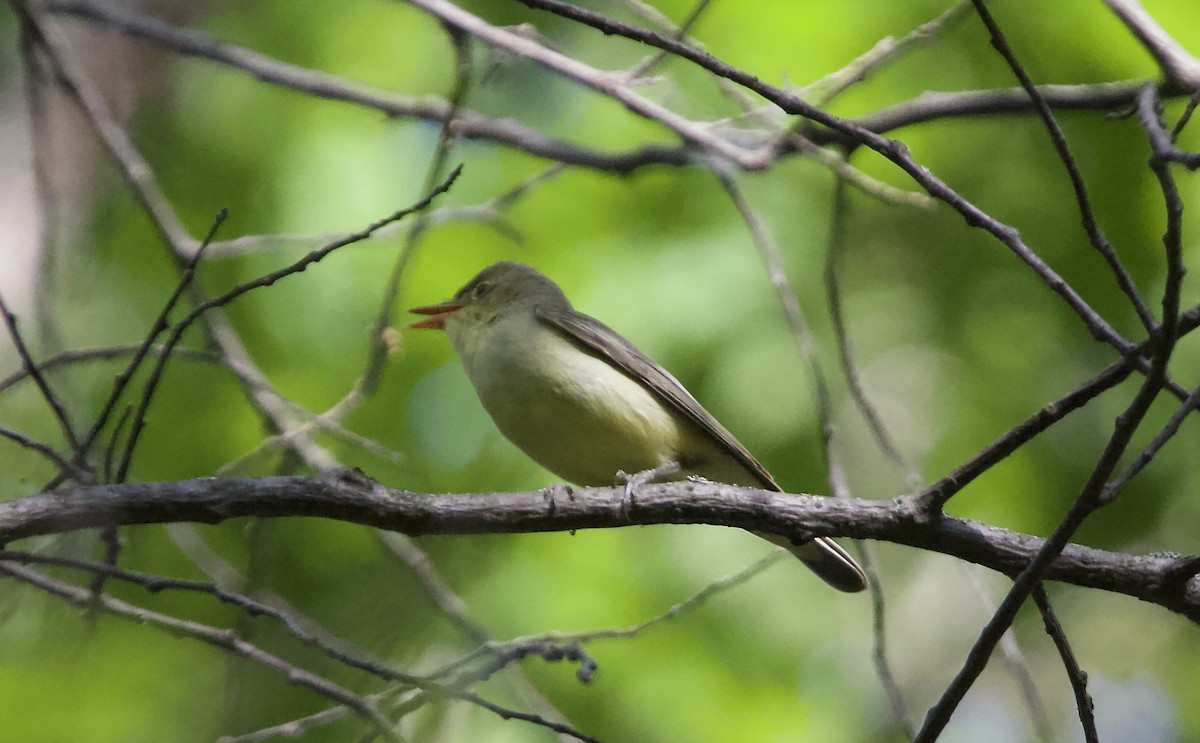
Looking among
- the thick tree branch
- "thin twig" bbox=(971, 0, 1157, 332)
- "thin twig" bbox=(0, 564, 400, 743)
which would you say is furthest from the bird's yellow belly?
"thin twig" bbox=(971, 0, 1157, 332)

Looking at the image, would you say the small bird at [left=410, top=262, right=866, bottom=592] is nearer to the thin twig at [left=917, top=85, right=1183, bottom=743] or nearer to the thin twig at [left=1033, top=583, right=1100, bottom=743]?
the thin twig at [left=1033, top=583, right=1100, bottom=743]

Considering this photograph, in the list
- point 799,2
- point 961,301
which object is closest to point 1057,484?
point 961,301

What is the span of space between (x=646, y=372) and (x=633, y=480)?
0.63 m

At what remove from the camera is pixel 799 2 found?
555 centimetres

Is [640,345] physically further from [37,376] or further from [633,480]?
[37,376]

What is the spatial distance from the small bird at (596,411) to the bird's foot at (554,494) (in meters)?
0.96

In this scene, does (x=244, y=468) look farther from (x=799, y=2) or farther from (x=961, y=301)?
(x=961, y=301)

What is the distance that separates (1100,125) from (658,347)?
7.55 feet

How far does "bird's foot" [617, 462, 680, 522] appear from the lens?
3.16 meters

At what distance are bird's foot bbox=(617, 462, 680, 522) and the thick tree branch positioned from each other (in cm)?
1

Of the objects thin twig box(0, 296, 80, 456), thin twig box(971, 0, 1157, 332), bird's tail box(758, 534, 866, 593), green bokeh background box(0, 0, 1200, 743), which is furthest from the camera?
green bokeh background box(0, 0, 1200, 743)

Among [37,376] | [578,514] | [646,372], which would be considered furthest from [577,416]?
[37,376]

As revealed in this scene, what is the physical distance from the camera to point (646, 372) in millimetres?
4348

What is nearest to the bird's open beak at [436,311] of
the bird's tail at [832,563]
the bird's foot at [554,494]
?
the bird's tail at [832,563]
